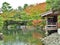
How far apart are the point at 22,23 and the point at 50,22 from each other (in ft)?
64.2

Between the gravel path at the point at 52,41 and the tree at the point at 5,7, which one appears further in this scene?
the tree at the point at 5,7

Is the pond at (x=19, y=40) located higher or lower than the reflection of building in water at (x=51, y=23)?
lower

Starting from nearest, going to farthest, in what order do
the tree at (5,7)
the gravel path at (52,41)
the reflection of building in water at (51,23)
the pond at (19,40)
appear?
the gravel path at (52,41), the pond at (19,40), the reflection of building in water at (51,23), the tree at (5,7)

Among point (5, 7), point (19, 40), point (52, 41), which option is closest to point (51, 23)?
point (19, 40)

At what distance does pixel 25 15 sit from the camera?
157ft

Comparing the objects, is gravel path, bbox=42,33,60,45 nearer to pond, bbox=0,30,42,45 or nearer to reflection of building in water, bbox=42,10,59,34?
pond, bbox=0,30,42,45

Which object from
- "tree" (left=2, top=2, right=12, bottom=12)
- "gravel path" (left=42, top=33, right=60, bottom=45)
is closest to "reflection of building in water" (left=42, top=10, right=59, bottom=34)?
"gravel path" (left=42, top=33, right=60, bottom=45)

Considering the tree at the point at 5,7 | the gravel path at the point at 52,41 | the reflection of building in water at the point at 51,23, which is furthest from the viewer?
the tree at the point at 5,7

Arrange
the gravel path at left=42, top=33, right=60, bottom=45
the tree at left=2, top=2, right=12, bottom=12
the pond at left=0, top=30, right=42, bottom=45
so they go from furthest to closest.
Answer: the tree at left=2, top=2, right=12, bottom=12, the pond at left=0, top=30, right=42, bottom=45, the gravel path at left=42, top=33, right=60, bottom=45

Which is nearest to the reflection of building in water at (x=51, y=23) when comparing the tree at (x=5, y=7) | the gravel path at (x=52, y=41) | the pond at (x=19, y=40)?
the pond at (x=19, y=40)

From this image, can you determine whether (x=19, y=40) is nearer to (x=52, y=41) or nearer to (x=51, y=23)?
(x=52, y=41)

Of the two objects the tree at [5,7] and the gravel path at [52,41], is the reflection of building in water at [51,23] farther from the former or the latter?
the tree at [5,7]

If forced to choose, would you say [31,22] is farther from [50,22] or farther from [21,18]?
[50,22]

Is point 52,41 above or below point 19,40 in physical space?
above
